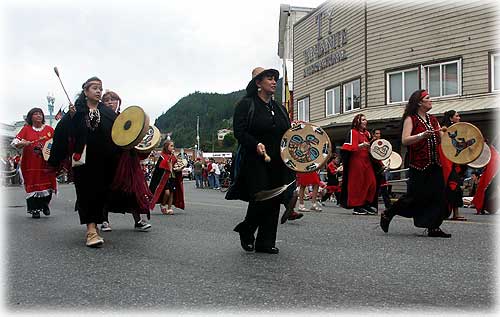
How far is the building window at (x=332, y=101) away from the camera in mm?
25366

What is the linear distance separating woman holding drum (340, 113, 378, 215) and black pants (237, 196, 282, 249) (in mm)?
5326

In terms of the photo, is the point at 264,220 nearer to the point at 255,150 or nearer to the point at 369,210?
the point at 255,150

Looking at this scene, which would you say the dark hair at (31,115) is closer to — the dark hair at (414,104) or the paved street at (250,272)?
the paved street at (250,272)

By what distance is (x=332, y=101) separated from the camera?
85.4ft

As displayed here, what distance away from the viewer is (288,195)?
5.66 meters

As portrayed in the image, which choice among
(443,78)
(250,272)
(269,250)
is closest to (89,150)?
(269,250)

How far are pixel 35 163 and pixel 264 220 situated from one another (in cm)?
582

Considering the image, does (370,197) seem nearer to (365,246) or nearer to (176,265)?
(365,246)

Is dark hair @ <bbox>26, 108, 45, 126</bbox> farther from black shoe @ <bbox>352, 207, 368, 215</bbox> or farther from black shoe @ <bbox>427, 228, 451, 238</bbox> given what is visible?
black shoe @ <bbox>427, 228, 451, 238</bbox>

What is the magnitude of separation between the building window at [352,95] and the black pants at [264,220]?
18474 millimetres

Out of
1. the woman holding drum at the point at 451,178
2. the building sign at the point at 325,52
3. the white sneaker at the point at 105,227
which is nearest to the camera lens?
the white sneaker at the point at 105,227

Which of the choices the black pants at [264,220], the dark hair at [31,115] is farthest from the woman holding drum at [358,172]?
the dark hair at [31,115]

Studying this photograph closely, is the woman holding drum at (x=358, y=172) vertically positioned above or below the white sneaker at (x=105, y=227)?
above

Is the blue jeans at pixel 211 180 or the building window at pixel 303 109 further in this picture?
the blue jeans at pixel 211 180
